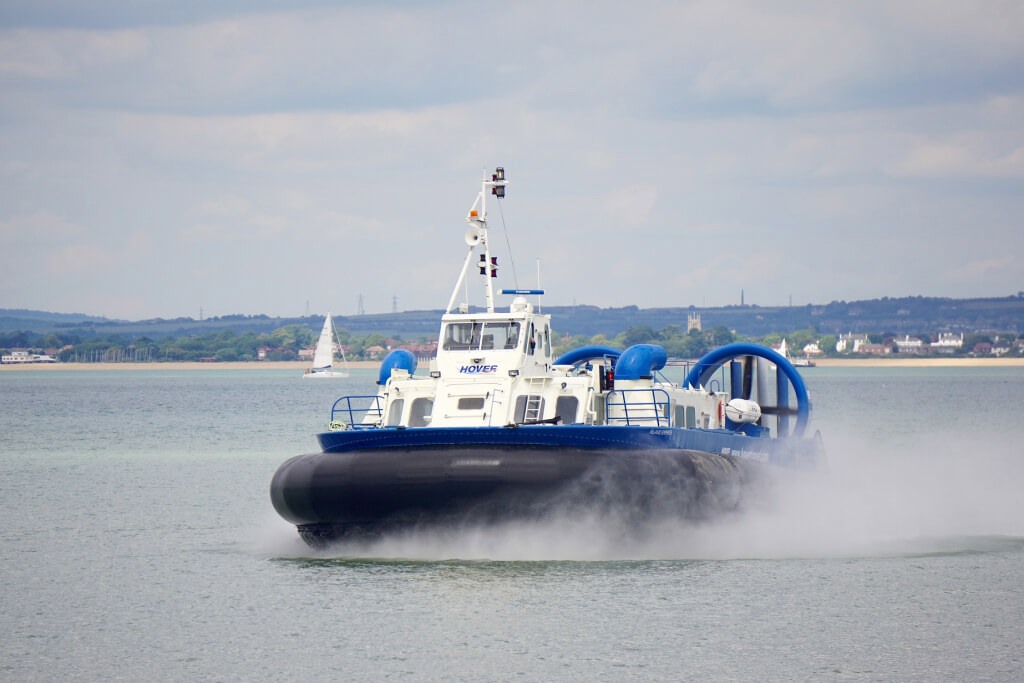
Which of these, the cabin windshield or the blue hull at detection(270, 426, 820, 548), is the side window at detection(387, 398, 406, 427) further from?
the blue hull at detection(270, 426, 820, 548)

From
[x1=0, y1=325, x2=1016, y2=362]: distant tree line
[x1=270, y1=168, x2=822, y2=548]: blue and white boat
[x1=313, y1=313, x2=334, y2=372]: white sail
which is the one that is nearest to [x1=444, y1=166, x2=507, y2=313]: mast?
[x1=270, y1=168, x2=822, y2=548]: blue and white boat

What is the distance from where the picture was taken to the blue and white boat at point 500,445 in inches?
578

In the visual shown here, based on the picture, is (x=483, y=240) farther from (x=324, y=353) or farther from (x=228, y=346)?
(x=228, y=346)

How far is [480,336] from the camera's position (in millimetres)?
16453

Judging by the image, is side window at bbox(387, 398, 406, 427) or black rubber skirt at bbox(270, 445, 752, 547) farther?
side window at bbox(387, 398, 406, 427)

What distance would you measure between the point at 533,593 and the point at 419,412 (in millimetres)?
3618

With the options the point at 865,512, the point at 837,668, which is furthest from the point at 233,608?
the point at 865,512

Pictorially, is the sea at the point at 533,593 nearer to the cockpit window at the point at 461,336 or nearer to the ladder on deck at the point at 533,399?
the ladder on deck at the point at 533,399

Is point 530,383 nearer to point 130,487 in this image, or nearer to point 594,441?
point 594,441

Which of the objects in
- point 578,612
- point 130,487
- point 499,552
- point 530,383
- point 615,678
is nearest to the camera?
point 615,678

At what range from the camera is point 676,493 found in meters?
15.1

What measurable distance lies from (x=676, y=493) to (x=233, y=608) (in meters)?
5.06

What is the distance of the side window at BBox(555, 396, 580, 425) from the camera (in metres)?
15.9

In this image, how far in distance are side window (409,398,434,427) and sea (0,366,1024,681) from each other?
71.5 inches
